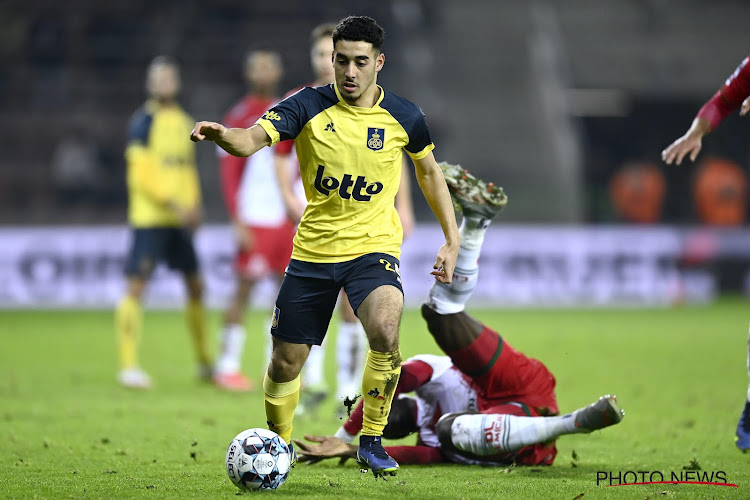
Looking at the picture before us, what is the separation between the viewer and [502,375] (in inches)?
213

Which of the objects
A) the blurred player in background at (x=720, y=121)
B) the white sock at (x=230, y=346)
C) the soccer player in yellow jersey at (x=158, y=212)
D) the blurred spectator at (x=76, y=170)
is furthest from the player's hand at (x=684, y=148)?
the blurred spectator at (x=76, y=170)

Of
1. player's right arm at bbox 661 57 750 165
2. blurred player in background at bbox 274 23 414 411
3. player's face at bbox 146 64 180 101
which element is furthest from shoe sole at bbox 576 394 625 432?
player's face at bbox 146 64 180 101

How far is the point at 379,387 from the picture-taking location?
4770 millimetres

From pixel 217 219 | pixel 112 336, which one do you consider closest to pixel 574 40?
pixel 217 219

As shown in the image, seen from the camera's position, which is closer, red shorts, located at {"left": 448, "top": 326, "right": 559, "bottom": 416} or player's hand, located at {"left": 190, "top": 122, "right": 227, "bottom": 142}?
player's hand, located at {"left": 190, "top": 122, "right": 227, "bottom": 142}

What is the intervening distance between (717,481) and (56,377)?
6.30 meters

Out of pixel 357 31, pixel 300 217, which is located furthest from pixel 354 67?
pixel 300 217

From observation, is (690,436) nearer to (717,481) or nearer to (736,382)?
(717,481)

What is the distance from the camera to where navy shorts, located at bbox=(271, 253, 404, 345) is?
4.83 m

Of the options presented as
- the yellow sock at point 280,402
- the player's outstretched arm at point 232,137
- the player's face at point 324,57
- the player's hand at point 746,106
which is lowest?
the yellow sock at point 280,402

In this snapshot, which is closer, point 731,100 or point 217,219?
point 731,100

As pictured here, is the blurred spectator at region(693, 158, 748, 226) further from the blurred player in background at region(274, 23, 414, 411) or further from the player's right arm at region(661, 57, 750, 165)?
the player's right arm at region(661, 57, 750, 165)

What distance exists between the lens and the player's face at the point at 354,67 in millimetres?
4703

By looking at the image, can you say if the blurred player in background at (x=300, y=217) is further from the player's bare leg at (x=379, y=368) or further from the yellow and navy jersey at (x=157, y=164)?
the player's bare leg at (x=379, y=368)
